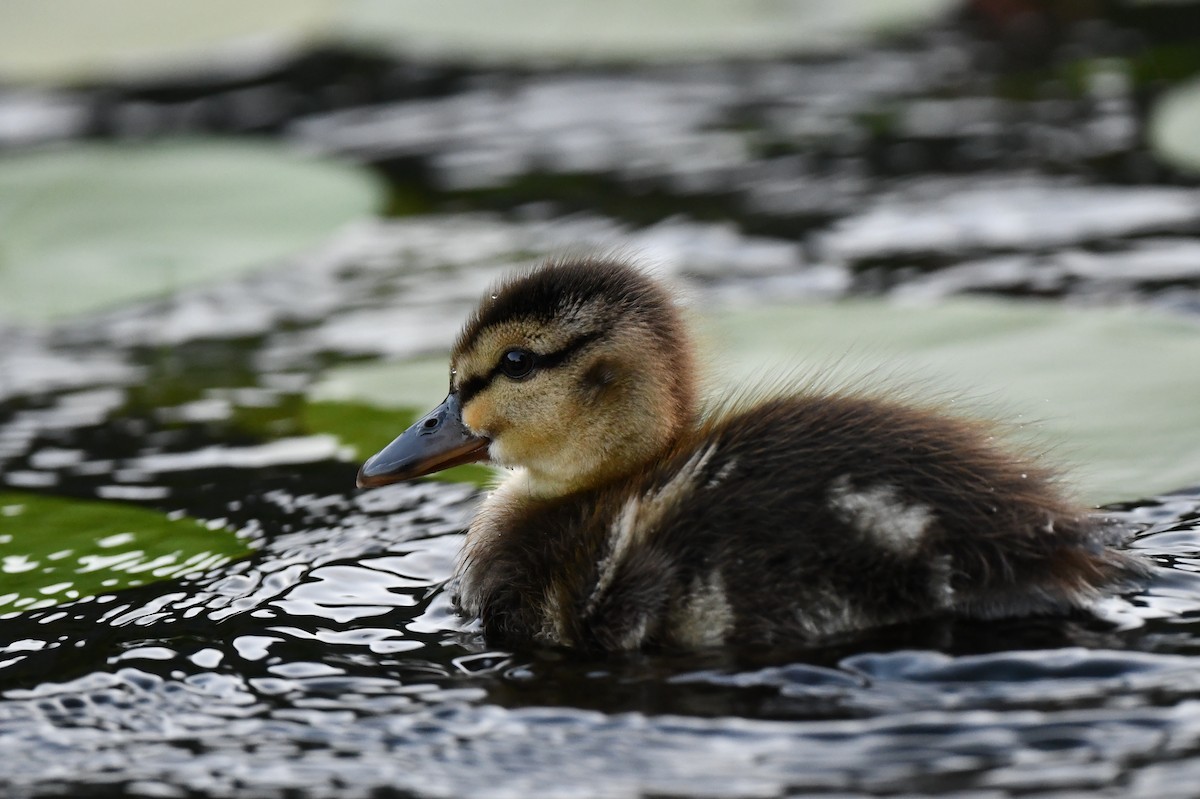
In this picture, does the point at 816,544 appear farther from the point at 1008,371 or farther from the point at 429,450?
the point at 1008,371

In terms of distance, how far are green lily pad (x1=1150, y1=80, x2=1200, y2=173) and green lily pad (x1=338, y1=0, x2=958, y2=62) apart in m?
1.97

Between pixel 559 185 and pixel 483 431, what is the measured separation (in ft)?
12.1

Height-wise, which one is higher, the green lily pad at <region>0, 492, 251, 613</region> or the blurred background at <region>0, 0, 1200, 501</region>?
the blurred background at <region>0, 0, 1200, 501</region>

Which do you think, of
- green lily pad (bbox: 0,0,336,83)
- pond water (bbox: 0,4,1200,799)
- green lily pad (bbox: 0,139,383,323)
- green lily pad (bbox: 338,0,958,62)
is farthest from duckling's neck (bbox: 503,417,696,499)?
green lily pad (bbox: 0,0,336,83)

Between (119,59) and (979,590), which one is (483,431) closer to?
(979,590)

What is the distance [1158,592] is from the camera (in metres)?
3.52

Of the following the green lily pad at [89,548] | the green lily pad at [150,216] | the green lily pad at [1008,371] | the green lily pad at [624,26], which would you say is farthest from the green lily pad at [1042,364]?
the green lily pad at [624,26]

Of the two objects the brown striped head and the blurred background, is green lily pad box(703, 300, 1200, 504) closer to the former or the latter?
the blurred background

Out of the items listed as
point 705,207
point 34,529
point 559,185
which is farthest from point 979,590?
point 559,185

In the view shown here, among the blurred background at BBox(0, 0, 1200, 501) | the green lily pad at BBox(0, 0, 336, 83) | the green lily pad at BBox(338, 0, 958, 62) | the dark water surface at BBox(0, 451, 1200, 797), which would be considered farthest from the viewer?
the green lily pad at BBox(338, 0, 958, 62)

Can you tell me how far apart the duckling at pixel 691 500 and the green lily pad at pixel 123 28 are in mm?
4807

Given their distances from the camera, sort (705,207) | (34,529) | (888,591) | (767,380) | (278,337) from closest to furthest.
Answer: (888,591) < (34,529) < (767,380) < (278,337) < (705,207)

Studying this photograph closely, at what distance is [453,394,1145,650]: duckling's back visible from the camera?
3.38m

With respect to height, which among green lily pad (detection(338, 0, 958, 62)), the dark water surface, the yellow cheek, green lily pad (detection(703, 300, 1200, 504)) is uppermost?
green lily pad (detection(338, 0, 958, 62))
